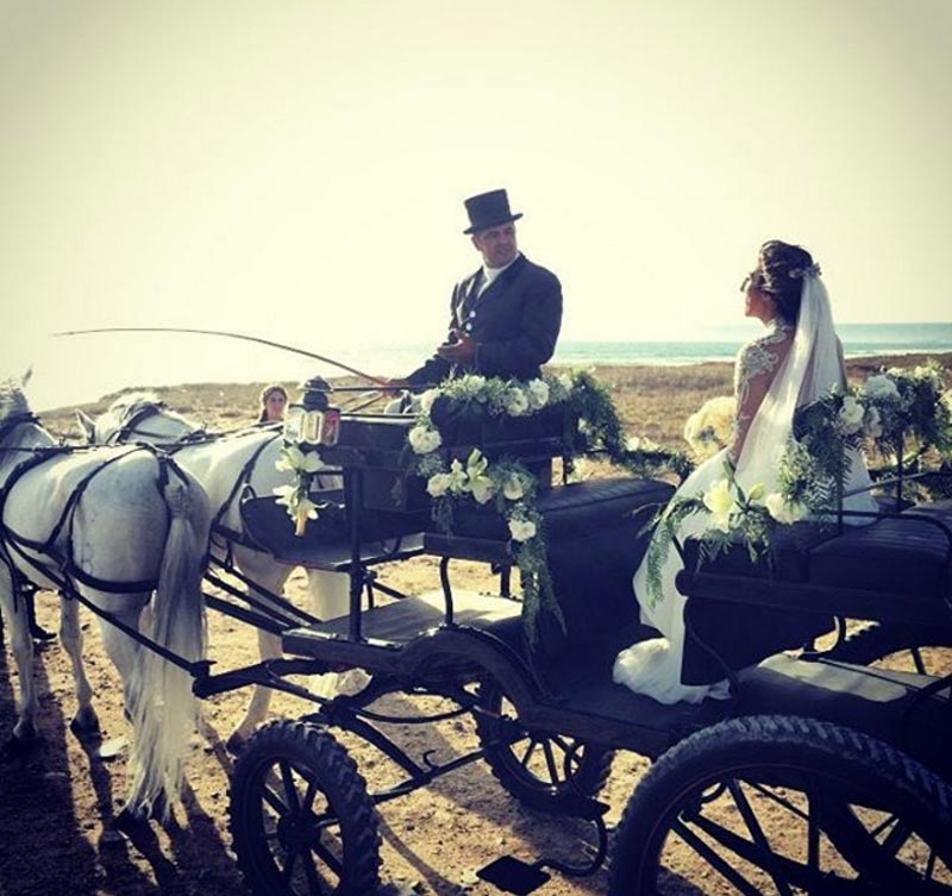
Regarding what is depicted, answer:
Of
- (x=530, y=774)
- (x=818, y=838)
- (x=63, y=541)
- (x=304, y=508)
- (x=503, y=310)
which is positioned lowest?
(x=530, y=774)

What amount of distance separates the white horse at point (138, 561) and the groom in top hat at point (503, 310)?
1658mm

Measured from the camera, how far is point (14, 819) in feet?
17.2

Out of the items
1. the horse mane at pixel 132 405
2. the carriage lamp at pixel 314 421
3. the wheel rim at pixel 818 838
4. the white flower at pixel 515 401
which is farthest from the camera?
the horse mane at pixel 132 405

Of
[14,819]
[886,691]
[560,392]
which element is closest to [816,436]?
[886,691]

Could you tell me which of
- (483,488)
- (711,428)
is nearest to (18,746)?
(483,488)

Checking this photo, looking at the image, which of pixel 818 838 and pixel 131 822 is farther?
pixel 131 822

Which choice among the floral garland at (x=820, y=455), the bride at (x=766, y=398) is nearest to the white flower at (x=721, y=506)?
the floral garland at (x=820, y=455)

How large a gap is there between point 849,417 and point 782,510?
0.58m

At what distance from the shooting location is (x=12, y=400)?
687cm

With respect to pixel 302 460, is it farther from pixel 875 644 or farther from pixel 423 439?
pixel 875 644

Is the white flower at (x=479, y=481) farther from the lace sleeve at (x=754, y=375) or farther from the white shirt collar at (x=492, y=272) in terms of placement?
the white shirt collar at (x=492, y=272)

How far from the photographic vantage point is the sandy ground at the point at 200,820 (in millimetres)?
4652

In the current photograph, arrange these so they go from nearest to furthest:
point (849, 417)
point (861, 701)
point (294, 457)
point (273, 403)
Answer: point (861, 701) → point (849, 417) → point (294, 457) → point (273, 403)

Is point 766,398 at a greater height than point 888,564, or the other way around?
point 766,398
